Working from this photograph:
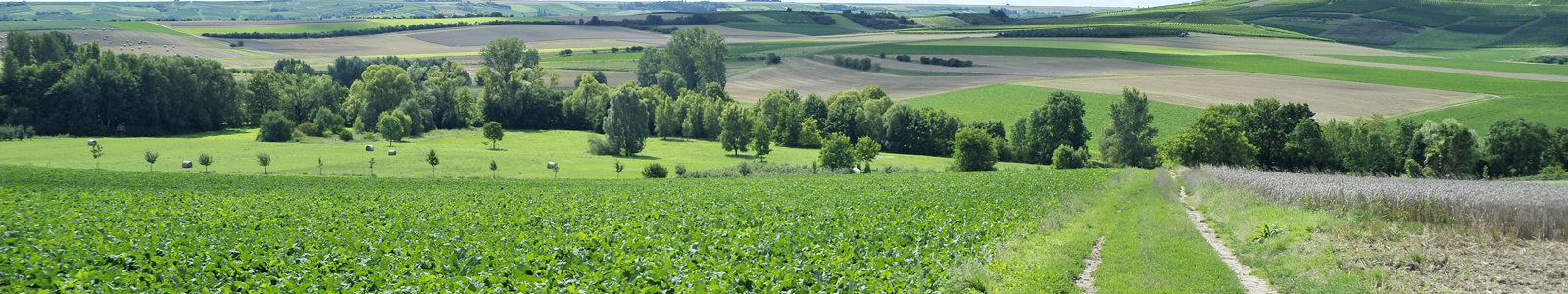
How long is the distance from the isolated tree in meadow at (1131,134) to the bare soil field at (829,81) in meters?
41.5

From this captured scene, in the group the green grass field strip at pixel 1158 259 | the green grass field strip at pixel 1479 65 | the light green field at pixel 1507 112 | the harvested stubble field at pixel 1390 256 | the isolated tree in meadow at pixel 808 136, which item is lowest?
the isolated tree in meadow at pixel 808 136

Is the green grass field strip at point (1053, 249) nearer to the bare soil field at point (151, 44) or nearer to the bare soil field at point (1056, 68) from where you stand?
the bare soil field at point (1056, 68)

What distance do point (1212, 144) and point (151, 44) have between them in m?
168

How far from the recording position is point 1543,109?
86.4 metres

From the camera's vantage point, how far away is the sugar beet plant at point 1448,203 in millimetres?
18203

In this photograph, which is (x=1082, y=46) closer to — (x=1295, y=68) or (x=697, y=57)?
(x=1295, y=68)

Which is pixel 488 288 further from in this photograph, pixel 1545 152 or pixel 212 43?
pixel 212 43

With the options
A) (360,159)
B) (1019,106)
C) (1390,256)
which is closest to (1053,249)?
(1390,256)

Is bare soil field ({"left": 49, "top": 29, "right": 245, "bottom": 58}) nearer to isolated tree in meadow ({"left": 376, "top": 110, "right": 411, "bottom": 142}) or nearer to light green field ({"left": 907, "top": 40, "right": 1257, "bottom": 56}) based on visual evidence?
isolated tree in meadow ({"left": 376, "top": 110, "right": 411, "bottom": 142})

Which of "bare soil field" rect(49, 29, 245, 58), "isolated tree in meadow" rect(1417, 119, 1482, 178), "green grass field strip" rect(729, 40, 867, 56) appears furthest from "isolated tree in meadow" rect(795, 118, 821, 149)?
"bare soil field" rect(49, 29, 245, 58)

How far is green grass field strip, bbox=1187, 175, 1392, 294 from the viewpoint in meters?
14.6

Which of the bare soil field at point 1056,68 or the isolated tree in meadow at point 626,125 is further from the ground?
the bare soil field at point 1056,68

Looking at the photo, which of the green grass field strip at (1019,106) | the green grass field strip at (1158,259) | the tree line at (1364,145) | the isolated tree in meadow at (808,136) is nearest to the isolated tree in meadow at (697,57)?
the green grass field strip at (1019,106)

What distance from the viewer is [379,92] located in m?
113
